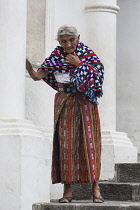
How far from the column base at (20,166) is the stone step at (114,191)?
40cm

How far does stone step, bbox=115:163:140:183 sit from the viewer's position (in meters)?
8.12

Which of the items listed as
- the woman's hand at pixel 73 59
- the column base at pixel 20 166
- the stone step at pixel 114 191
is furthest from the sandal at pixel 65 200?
the woman's hand at pixel 73 59

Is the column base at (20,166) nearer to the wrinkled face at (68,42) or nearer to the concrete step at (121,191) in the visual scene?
the concrete step at (121,191)

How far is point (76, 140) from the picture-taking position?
675cm

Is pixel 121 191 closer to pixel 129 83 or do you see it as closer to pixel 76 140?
pixel 76 140

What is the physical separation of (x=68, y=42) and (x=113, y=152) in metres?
2.58

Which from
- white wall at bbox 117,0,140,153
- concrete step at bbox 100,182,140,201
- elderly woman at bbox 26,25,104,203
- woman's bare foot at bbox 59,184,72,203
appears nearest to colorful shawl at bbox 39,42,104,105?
elderly woman at bbox 26,25,104,203

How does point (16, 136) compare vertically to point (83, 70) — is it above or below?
below

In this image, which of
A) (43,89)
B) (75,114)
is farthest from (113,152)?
(75,114)

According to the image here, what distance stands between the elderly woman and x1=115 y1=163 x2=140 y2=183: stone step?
1428 millimetres

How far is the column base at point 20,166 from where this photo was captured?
6863 millimetres

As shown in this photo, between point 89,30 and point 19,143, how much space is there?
2835 mm

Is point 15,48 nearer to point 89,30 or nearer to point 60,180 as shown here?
point 60,180

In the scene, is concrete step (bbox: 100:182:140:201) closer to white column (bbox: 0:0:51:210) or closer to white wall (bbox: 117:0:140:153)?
white column (bbox: 0:0:51:210)
